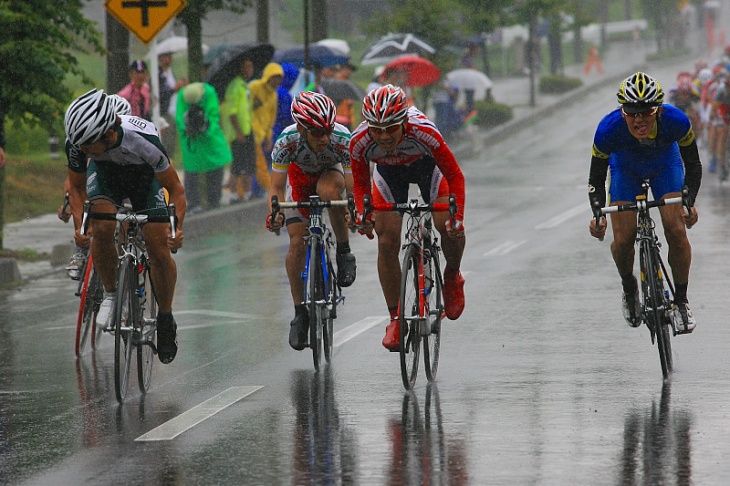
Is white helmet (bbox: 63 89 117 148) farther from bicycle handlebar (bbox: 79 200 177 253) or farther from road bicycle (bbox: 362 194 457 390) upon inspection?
road bicycle (bbox: 362 194 457 390)

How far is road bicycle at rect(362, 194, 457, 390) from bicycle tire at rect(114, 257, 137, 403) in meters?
1.44

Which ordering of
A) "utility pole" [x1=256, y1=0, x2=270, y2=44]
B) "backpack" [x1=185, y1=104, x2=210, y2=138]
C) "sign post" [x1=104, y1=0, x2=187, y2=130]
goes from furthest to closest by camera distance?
"utility pole" [x1=256, y1=0, x2=270, y2=44] < "backpack" [x1=185, y1=104, x2=210, y2=138] < "sign post" [x1=104, y1=0, x2=187, y2=130]

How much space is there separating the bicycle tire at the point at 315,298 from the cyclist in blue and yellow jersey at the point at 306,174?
0.30 ft

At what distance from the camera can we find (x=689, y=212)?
8.93m

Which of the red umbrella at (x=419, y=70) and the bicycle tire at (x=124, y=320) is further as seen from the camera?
the red umbrella at (x=419, y=70)

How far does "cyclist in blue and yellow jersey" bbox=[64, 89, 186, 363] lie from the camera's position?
8.72m

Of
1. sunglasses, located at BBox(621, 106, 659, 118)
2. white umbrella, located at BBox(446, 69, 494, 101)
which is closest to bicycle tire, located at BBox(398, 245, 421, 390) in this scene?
sunglasses, located at BBox(621, 106, 659, 118)

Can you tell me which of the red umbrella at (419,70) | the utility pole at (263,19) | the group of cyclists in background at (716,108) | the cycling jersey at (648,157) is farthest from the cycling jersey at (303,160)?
the red umbrella at (419,70)

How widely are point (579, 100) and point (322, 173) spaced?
3730 cm

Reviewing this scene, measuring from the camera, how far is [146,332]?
9086mm

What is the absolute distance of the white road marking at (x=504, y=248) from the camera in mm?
15969

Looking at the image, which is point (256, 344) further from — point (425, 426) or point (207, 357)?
point (425, 426)

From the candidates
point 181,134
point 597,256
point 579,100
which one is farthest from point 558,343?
point 579,100

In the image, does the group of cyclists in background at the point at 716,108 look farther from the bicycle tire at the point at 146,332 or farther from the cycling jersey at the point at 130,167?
the cycling jersey at the point at 130,167
